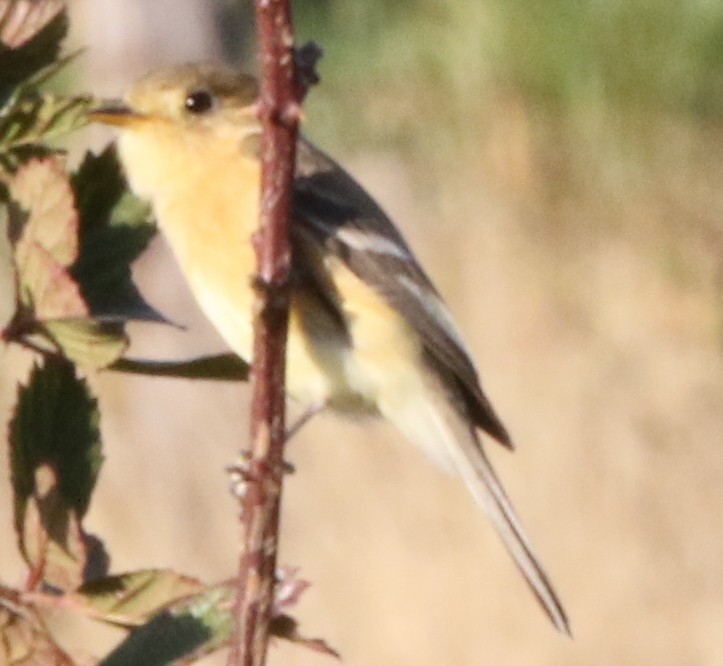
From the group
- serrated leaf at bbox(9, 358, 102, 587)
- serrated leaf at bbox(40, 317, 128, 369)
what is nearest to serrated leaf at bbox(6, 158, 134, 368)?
serrated leaf at bbox(40, 317, 128, 369)

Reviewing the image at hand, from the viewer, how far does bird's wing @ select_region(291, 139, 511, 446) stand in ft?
9.84

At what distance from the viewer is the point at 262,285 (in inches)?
57.3

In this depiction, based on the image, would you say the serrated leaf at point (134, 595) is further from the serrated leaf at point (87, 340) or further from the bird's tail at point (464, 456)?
the bird's tail at point (464, 456)

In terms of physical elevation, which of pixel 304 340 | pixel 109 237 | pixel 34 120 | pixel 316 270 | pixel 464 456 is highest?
pixel 34 120

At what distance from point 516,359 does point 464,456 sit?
6.13 meters

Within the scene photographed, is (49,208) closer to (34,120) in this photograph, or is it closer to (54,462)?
(34,120)

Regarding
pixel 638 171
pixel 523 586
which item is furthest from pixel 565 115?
pixel 523 586

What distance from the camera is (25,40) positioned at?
1.53 metres

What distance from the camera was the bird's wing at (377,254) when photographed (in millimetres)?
2998

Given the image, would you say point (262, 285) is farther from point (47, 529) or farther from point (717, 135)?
point (717, 135)

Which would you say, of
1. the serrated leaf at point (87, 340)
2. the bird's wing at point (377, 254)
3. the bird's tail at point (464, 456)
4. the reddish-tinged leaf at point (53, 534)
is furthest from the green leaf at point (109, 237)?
the bird's tail at point (464, 456)

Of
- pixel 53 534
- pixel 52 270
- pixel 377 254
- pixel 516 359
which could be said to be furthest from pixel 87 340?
pixel 516 359

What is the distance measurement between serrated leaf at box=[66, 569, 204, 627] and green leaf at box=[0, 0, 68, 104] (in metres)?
0.45

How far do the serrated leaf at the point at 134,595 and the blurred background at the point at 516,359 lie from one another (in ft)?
21.7
